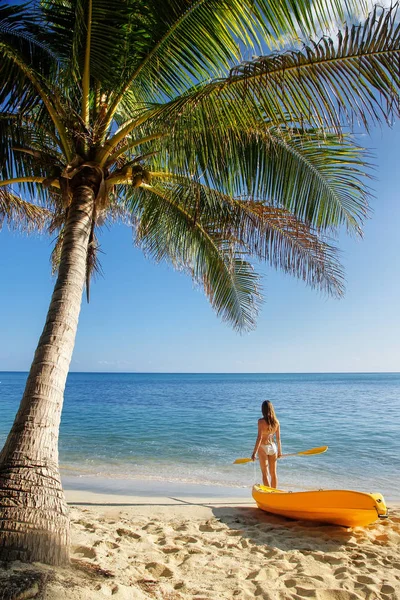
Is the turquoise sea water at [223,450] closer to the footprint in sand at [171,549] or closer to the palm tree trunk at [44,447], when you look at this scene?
the footprint in sand at [171,549]

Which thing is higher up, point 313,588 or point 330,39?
point 330,39

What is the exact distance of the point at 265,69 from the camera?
3.79 metres

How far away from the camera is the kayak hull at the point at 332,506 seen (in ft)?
15.6

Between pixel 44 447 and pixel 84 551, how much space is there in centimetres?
126

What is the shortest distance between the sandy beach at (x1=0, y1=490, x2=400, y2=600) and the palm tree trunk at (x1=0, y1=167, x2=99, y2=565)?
172 mm

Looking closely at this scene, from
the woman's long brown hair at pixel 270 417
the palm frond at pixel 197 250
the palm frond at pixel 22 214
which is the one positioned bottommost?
the woman's long brown hair at pixel 270 417

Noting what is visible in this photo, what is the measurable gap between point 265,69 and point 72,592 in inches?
170

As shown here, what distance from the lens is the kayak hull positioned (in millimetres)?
4742

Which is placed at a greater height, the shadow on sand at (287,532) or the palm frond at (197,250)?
the palm frond at (197,250)

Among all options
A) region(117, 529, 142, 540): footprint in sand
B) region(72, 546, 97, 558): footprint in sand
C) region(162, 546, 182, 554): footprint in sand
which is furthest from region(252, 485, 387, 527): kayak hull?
region(72, 546, 97, 558): footprint in sand

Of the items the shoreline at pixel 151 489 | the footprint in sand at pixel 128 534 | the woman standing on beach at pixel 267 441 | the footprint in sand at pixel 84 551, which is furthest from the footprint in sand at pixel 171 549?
the shoreline at pixel 151 489

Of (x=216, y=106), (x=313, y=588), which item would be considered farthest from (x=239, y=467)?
(x=216, y=106)

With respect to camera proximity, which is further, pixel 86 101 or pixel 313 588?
pixel 86 101

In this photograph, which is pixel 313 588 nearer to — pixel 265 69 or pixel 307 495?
pixel 307 495
